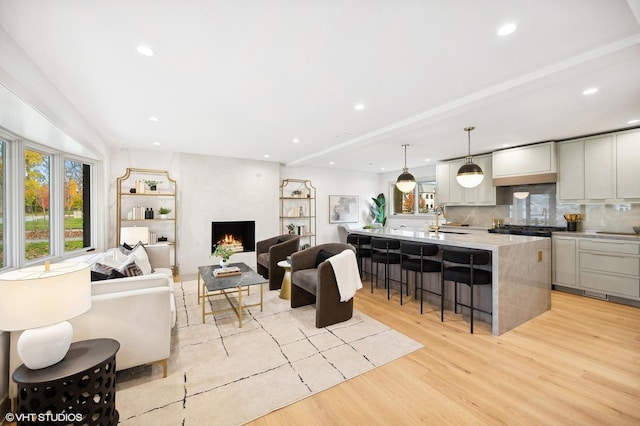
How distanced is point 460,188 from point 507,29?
4.66 meters

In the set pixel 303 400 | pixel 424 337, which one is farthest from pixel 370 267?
pixel 303 400

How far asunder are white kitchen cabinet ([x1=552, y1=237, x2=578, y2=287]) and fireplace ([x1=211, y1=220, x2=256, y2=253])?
5.83 m

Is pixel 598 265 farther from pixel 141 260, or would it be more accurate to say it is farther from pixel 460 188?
pixel 141 260

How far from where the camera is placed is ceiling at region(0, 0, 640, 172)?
5.44ft

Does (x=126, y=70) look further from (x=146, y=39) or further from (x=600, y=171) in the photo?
(x=600, y=171)

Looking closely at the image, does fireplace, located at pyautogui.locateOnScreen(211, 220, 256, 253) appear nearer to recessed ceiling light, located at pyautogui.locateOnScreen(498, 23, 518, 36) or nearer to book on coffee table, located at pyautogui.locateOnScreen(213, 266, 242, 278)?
book on coffee table, located at pyautogui.locateOnScreen(213, 266, 242, 278)

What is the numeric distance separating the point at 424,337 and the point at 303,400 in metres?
1.55

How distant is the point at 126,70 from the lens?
2.34m

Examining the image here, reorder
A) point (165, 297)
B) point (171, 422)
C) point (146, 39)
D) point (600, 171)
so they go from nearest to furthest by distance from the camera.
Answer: point (171, 422), point (146, 39), point (165, 297), point (600, 171)

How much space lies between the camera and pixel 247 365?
238 cm

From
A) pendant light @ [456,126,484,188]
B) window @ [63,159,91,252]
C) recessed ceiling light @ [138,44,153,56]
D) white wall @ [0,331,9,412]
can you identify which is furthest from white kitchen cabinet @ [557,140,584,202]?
window @ [63,159,91,252]

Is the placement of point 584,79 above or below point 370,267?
above

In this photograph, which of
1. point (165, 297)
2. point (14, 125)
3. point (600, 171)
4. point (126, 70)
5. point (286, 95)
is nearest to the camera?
point (165, 297)

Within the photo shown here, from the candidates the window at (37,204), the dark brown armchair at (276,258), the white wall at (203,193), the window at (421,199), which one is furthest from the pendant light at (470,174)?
the window at (37,204)
